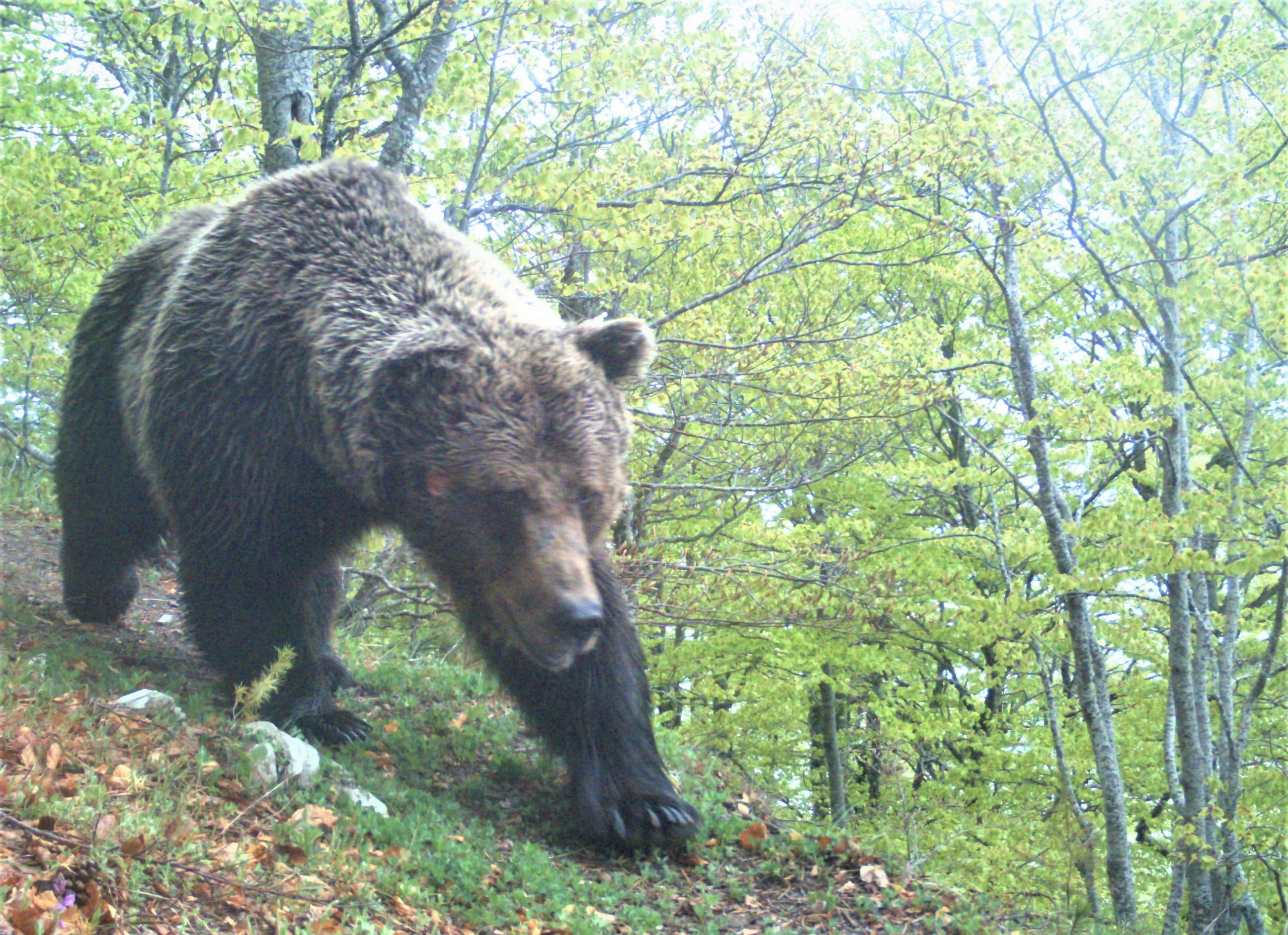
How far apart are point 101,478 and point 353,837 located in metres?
3.61

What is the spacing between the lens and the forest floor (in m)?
3.04

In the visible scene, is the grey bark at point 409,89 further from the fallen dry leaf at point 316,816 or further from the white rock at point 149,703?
the fallen dry leaf at point 316,816

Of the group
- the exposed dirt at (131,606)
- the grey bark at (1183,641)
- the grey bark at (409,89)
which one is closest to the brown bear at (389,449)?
the exposed dirt at (131,606)

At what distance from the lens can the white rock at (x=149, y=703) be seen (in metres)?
4.63

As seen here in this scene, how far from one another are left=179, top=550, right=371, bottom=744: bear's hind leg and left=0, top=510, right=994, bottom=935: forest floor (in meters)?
0.29

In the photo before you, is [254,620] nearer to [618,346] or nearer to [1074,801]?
[618,346]

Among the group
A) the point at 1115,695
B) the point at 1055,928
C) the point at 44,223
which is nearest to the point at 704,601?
the point at 1055,928

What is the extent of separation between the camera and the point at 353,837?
4195 mm

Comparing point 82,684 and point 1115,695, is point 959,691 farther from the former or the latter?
point 82,684

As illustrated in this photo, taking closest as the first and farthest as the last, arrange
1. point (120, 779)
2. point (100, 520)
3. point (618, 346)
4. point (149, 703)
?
point (120, 779)
point (149, 703)
point (618, 346)
point (100, 520)

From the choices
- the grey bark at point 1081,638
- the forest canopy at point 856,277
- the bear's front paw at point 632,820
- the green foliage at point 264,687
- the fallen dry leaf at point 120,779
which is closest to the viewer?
the fallen dry leaf at point 120,779

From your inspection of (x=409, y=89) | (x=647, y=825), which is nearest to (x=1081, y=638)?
(x=647, y=825)

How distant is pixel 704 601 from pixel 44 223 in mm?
5951

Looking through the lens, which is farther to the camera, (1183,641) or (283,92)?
(1183,641)
